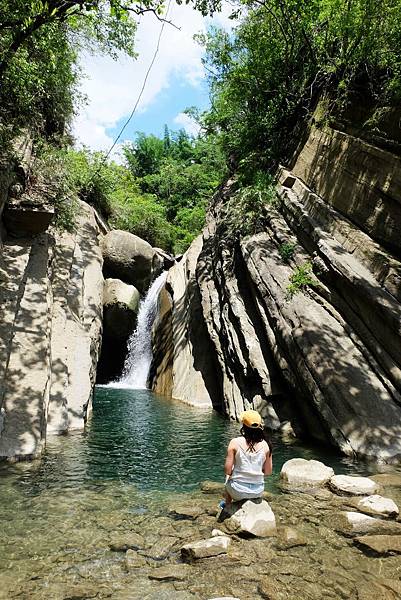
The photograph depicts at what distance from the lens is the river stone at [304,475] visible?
652 centimetres

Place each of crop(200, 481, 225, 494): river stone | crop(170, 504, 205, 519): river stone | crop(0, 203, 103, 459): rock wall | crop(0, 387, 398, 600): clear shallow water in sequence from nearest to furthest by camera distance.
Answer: crop(0, 387, 398, 600): clear shallow water → crop(170, 504, 205, 519): river stone → crop(200, 481, 225, 494): river stone → crop(0, 203, 103, 459): rock wall

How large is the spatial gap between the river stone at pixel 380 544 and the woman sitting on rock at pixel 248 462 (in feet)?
3.86

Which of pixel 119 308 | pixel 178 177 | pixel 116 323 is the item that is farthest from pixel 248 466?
pixel 178 177

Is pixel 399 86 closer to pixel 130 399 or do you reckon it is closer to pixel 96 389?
pixel 130 399

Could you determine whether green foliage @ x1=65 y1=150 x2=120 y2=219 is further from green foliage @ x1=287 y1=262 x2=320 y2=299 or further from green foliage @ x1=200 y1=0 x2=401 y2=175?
green foliage @ x1=287 y1=262 x2=320 y2=299

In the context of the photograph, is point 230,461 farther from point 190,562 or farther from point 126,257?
point 126,257

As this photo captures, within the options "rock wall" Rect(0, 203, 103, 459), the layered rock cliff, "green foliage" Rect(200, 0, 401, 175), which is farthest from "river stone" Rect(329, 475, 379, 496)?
"green foliage" Rect(200, 0, 401, 175)

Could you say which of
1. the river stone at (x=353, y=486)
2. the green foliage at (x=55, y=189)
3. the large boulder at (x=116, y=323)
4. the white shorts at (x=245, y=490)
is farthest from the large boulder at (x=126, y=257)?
the white shorts at (x=245, y=490)

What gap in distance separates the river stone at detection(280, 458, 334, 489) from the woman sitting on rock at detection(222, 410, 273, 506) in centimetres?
172

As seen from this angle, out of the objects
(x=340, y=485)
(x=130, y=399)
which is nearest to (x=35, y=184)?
(x=130, y=399)

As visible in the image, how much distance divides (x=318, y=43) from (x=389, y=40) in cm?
358

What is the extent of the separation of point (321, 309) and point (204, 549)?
727 centimetres

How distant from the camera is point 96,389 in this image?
57.1ft

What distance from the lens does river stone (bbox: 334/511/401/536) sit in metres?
4.91
